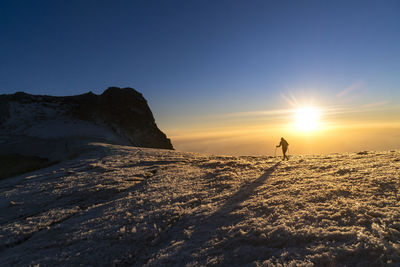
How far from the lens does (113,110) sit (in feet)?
169

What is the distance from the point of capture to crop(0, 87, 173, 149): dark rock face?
46.8 meters

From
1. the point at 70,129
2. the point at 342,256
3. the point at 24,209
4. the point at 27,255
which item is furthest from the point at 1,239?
the point at 70,129

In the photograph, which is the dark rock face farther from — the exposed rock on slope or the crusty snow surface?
the crusty snow surface

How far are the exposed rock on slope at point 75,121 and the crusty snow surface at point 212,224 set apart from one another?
81.2 feet

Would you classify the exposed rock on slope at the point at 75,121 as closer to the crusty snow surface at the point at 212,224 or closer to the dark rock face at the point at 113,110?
the dark rock face at the point at 113,110

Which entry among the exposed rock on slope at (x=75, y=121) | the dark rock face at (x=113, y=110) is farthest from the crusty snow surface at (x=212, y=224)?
the dark rock face at (x=113, y=110)

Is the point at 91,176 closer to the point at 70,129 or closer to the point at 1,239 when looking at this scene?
the point at 1,239

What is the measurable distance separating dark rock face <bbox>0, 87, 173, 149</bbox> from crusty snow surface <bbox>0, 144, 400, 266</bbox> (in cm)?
3723

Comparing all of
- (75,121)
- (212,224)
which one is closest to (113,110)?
(75,121)

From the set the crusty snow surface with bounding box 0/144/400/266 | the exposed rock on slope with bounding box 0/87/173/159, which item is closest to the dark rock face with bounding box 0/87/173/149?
the exposed rock on slope with bounding box 0/87/173/159

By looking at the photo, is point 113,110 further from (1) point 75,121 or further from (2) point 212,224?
(2) point 212,224

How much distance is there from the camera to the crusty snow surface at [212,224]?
4.12 m

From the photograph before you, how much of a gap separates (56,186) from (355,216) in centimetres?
1409

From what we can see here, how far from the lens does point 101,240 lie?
5.70 m
